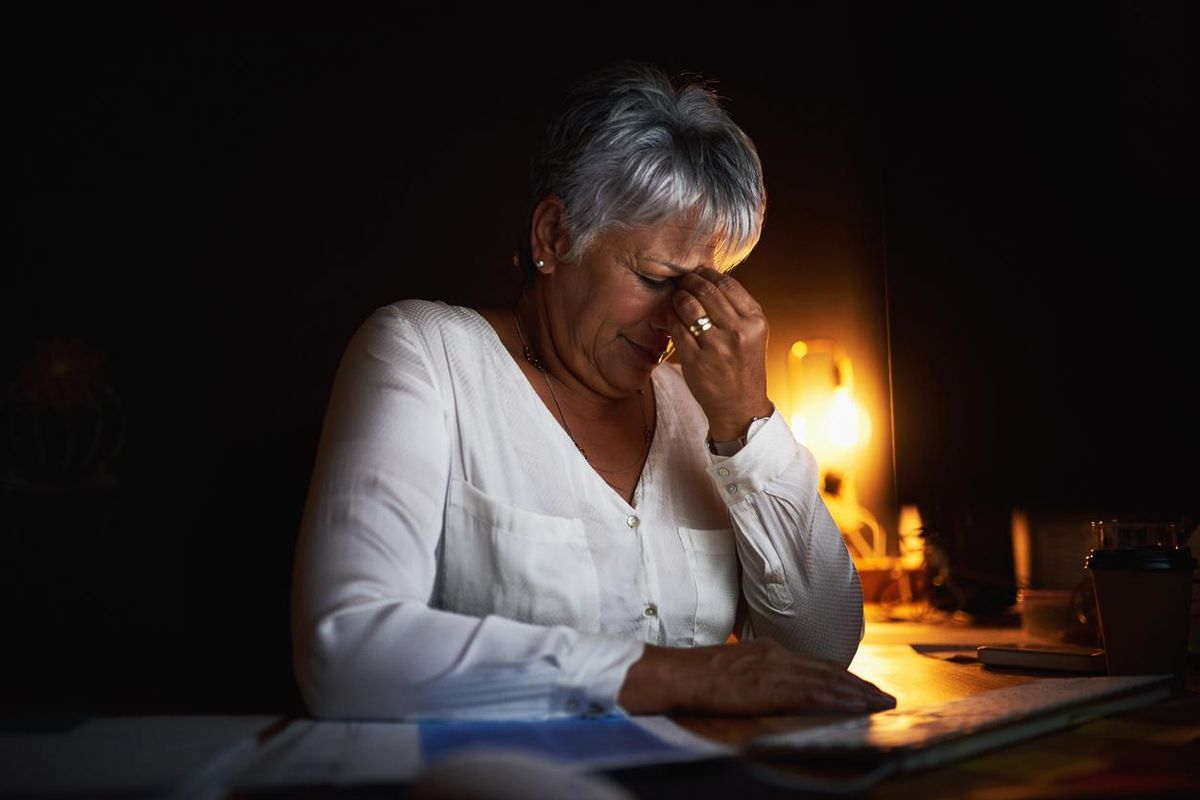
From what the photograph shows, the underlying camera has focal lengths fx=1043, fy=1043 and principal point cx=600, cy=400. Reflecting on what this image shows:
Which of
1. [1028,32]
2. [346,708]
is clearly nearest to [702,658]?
[346,708]

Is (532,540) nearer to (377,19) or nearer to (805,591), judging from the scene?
(805,591)

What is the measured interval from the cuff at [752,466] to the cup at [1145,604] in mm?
429

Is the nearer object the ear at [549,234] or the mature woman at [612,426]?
the mature woman at [612,426]

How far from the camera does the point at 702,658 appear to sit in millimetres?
993

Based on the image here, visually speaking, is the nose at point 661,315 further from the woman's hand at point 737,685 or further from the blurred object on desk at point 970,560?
the blurred object on desk at point 970,560

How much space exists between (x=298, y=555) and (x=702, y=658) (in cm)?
44

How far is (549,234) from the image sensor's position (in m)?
1.55

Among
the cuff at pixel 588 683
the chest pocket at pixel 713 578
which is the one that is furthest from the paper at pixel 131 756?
the chest pocket at pixel 713 578

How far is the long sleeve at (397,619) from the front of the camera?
93cm

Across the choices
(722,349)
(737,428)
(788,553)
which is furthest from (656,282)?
(788,553)

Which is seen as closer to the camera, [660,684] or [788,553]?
[660,684]

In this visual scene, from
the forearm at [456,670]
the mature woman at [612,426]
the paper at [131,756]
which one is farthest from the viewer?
the mature woman at [612,426]

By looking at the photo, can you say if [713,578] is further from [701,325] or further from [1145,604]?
[1145,604]

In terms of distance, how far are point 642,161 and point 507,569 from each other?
0.59m
